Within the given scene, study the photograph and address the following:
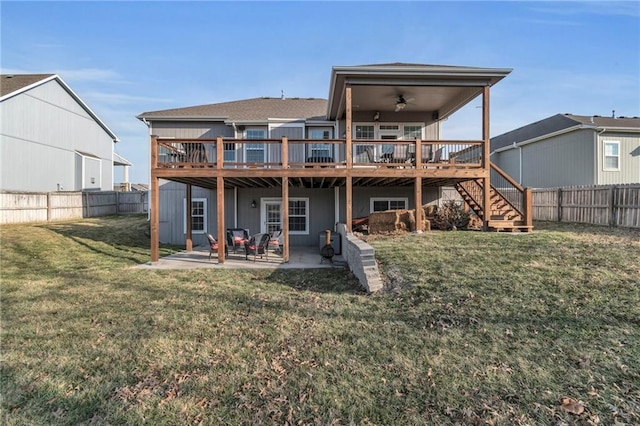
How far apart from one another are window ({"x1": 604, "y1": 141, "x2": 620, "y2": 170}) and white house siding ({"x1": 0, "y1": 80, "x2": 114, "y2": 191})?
2887cm

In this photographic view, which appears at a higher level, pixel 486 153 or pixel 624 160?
pixel 624 160

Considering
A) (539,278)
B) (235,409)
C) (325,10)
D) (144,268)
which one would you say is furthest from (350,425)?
(325,10)

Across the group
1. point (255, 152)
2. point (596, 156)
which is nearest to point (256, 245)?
point (255, 152)

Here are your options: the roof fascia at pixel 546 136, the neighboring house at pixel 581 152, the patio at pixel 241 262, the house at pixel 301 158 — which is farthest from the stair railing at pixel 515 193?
the patio at pixel 241 262

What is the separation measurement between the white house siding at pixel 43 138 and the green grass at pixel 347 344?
13.2 m

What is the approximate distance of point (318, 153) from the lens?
13359mm

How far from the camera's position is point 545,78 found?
17.9 meters

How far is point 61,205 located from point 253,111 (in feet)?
33.3

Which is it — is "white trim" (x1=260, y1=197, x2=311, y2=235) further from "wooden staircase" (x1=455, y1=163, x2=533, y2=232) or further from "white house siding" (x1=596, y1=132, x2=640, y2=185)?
"white house siding" (x1=596, y1=132, x2=640, y2=185)

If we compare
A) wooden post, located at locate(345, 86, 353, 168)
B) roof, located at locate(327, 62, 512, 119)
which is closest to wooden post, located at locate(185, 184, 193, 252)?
wooden post, located at locate(345, 86, 353, 168)

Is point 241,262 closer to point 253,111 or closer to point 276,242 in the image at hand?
point 276,242

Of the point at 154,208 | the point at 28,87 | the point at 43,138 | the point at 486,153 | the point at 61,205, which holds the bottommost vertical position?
the point at 154,208

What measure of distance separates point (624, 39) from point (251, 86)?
1842cm

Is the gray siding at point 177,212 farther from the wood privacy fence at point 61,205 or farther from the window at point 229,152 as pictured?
the wood privacy fence at point 61,205
